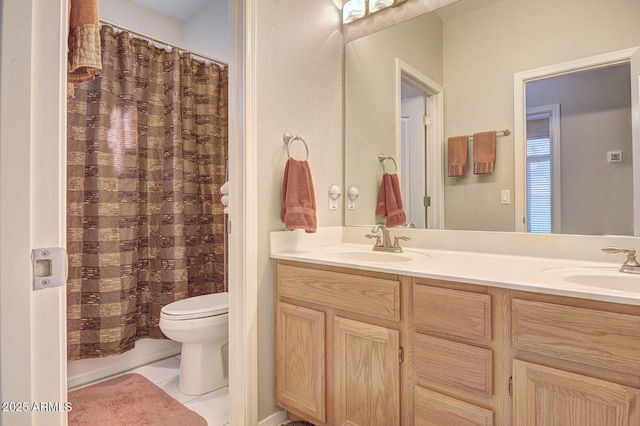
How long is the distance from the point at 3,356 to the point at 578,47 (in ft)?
6.49

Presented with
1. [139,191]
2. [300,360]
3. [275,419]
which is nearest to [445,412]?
[300,360]

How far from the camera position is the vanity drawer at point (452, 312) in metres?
1.03

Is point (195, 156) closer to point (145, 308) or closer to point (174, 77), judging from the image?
point (174, 77)

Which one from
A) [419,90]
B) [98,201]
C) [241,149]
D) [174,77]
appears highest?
[174,77]

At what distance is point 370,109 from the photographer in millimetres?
2049

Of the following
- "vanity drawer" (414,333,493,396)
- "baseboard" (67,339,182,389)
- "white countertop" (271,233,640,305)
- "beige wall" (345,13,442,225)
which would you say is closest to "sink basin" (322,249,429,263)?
"white countertop" (271,233,640,305)

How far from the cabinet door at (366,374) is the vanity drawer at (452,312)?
5.8 inches

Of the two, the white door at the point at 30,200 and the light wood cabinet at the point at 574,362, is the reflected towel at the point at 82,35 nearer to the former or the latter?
the white door at the point at 30,200

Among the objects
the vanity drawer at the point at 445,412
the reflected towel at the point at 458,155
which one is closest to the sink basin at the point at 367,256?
the reflected towel at the point at 458,155

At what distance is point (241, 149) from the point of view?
1528 mm

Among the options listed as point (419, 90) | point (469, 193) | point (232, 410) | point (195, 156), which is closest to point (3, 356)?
point (232, 410)

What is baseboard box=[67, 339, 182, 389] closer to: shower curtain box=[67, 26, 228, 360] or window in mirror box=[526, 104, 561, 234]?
shower curtain box=[67, 26, 228, 360]

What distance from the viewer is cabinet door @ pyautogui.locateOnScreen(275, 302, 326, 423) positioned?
1.45m

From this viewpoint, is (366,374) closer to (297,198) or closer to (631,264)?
(297,198)
